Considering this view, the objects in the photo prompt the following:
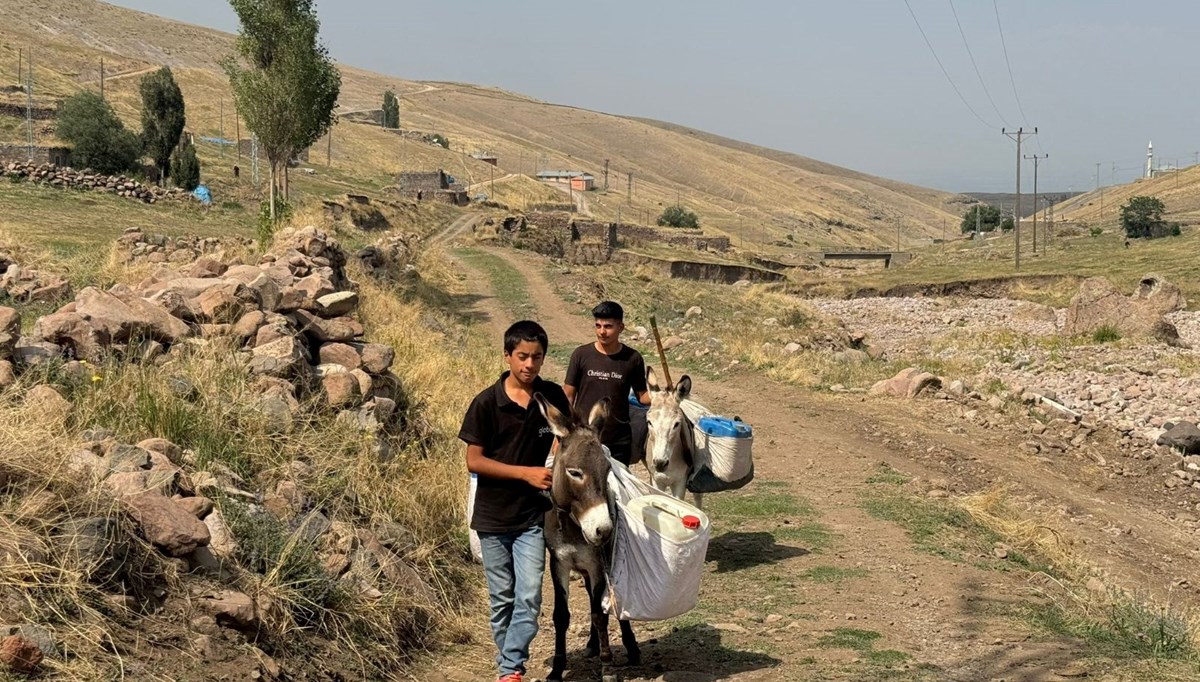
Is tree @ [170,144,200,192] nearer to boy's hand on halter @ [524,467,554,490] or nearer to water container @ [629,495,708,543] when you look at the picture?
water container @ [629,495,708,543]

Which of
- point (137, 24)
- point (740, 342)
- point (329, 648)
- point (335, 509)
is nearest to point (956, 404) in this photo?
point (740, 342)

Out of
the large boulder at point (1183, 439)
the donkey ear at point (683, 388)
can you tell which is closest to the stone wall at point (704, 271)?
the large boulder at point (1183, 439)

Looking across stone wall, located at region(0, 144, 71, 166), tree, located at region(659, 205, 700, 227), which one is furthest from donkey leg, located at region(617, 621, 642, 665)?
tree, located at region(659, 205, 700, 227)

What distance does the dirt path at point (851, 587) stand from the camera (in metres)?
6.51

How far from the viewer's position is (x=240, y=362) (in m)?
9.56

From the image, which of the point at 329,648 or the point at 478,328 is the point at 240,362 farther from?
the point at 478,328

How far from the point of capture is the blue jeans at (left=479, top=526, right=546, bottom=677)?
5570 millimetres

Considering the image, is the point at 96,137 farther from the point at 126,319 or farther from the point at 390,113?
the point at 390,113

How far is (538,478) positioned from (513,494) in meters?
0.25

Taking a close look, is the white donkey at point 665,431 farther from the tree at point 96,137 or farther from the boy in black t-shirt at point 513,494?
the tree at point 96,137

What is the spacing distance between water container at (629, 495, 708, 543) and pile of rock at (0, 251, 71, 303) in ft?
32.3

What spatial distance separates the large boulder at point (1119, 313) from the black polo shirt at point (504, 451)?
23.3 meters

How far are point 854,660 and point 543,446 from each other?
251 centimetres

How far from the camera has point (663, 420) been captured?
7938mm
